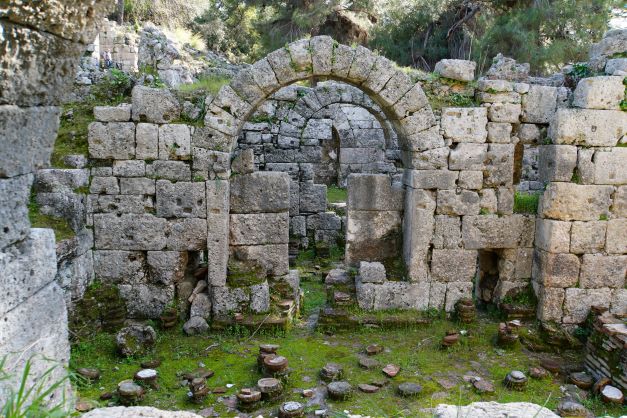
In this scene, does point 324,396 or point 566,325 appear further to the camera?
point 566,325

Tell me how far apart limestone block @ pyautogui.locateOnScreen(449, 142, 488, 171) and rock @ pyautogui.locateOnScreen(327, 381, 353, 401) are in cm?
324

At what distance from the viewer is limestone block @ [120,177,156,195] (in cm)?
646

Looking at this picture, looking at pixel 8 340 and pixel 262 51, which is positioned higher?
pixel 262 51

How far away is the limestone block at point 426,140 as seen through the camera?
22.1ft

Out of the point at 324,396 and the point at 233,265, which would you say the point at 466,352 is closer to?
the point at 324,396

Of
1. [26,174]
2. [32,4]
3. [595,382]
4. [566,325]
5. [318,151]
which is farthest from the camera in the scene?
[318,151]

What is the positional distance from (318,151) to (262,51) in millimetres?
11101

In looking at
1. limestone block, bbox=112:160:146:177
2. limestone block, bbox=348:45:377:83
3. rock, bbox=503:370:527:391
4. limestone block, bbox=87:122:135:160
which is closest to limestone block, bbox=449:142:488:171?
limestone block, bbox=348:45:377:83

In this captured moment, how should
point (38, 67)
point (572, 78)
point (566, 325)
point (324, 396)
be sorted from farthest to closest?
1. point (572, 78)
2. point (566, 325)
3. point (324, 396)
4. point (38, 67)

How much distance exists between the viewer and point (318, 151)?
12.0 metres

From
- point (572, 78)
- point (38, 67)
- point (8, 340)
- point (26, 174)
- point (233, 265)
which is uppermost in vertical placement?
point (572, 78)

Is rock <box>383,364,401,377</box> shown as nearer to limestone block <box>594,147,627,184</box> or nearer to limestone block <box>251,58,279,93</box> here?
limestone block <box>594,147,627,184</box>

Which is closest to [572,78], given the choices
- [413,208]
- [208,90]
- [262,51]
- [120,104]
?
[413,208]

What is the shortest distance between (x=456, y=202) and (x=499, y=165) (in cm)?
77
